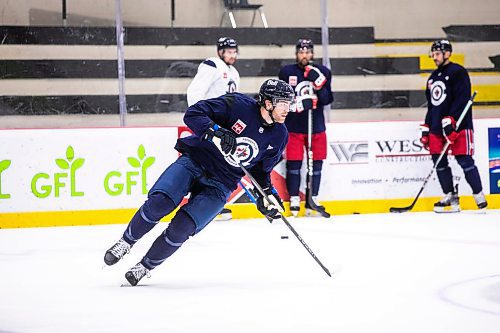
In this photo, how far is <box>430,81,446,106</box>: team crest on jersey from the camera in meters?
6.73

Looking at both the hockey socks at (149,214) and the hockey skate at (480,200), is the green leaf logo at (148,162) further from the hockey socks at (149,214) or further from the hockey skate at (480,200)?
the hockey socks at (149,214)

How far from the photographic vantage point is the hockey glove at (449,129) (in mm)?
6590

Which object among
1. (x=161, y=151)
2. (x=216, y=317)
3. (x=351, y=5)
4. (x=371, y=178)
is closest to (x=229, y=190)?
(x=216, y=317)

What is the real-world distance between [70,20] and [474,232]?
344 cm

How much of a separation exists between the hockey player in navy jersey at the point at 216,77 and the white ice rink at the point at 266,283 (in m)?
1.03

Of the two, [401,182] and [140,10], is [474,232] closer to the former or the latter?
[401,182]

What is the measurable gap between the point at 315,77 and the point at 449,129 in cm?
108

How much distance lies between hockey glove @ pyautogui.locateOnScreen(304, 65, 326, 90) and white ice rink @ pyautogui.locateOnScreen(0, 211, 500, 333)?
1.25m

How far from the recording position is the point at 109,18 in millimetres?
6715

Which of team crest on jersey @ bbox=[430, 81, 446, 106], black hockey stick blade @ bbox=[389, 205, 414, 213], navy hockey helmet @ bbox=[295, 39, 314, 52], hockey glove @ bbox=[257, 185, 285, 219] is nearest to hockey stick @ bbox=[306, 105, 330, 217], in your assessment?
navy hockey helmet @ bbox=[295, 39, 314, 52]

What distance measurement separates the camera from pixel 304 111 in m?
6.61

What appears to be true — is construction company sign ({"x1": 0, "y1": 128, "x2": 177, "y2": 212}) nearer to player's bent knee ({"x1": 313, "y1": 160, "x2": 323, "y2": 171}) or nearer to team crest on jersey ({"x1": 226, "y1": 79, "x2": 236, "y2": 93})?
team crest on jersey ({"x1": 226, "y1": 79, "x2": 236, "y2": 93})

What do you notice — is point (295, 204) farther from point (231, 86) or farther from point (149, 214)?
point (149, 214)

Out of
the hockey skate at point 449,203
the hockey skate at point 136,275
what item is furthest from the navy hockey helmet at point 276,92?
the hockey skate at point 449,203
